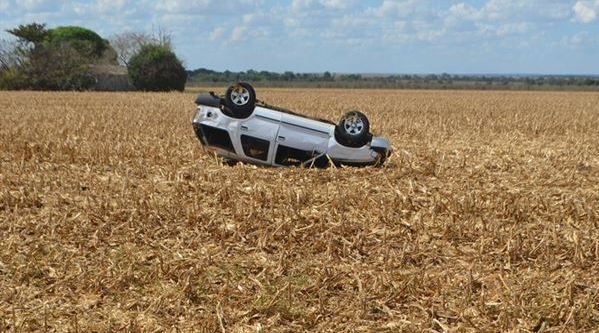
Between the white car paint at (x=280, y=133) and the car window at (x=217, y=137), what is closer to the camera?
the white car paint at (x=280, y=133)

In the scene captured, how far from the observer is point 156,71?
2078 inches

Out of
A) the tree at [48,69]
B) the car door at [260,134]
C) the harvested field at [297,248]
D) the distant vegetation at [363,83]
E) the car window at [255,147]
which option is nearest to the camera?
the harvested field at [297,248]

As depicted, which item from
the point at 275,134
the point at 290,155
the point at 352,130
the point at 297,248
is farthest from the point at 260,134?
the point at 297,248

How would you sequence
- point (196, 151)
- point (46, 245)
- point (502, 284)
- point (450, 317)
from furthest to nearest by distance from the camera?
point (196, 151)
point (46, 245)
point (502, 284)
point (450, 317)

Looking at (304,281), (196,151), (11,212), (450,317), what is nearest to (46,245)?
(11,212)

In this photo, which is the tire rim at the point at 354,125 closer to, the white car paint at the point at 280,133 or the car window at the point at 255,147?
the white car paint at the point at 280,133

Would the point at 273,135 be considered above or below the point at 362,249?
above

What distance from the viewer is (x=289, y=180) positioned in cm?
898

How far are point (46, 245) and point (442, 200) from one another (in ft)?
13.6

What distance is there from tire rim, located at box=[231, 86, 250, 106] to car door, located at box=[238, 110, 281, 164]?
0.28m

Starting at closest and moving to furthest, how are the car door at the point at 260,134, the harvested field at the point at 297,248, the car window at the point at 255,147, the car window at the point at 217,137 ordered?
the harvested field at the point at 297,248
the car door at the point at 260,134
the car window at the point at 255,147
the car window at the point at 217,137

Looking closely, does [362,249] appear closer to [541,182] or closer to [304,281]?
[304,281]

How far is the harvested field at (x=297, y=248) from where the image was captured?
471 cm

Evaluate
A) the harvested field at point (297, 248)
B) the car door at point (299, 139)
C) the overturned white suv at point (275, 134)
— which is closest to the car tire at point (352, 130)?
the overturned white suv at point (275, 134)
